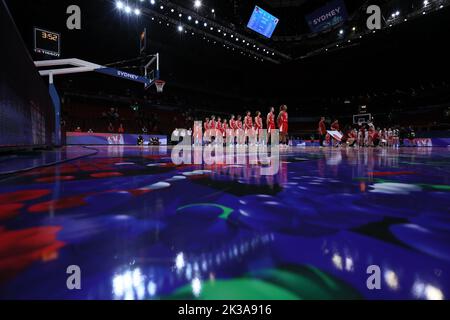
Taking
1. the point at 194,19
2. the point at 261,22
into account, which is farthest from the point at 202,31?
the point at 261,22

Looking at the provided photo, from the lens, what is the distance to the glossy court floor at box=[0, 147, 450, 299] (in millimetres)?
515

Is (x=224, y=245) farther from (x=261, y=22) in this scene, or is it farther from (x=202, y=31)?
(x=202, y=31)

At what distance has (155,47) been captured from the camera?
728 inches

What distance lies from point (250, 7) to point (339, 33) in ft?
21.6

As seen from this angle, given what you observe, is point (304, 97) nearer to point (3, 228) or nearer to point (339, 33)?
point (339, 33)

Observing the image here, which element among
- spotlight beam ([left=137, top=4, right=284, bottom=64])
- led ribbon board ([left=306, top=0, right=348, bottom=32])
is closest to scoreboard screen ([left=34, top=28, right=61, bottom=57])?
spotlight beam ([left=137, top=4, right=284, bottom=64])

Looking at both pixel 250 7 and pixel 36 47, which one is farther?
pixel 250 7

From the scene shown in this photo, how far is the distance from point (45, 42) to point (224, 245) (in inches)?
441

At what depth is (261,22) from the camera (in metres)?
12.7

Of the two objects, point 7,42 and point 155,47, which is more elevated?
point 155,47

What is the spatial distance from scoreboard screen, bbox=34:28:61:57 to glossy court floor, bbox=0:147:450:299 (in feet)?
32.4

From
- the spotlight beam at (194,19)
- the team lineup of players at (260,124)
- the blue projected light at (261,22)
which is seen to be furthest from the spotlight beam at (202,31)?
the team lineup of players at (260,124)

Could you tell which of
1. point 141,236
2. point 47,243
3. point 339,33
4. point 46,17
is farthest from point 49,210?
point 339,33

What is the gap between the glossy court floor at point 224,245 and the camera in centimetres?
51
